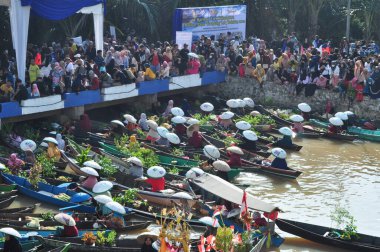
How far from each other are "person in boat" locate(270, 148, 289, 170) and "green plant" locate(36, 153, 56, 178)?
646 cm

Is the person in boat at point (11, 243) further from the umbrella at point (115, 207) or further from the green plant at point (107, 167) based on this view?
the green plant at point (107, 167)

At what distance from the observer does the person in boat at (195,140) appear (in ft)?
86.8

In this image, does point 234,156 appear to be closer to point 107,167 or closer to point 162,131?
point 162,131

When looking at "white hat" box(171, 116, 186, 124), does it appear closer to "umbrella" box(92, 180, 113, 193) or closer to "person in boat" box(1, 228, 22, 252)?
"umbrella" box(92, 180, 113, 193)

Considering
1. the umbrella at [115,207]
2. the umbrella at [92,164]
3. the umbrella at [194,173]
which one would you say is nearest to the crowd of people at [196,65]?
the umbrella at [92,164]

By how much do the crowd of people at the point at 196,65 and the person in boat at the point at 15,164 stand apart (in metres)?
3.46

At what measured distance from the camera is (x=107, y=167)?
2278 centimetres

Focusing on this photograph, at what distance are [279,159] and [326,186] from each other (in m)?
1.55

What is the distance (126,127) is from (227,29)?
1038 cm

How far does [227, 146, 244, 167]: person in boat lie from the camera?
24469 mm

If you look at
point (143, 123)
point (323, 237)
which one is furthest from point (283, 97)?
point (323, 237)

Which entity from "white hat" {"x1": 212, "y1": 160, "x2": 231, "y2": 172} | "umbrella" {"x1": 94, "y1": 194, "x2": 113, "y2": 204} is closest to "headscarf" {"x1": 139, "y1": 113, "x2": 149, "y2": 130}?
"white hat" {"x1": 212, "y1": 160, "x2": 231, "y2": 172}

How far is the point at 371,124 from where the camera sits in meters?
31.2

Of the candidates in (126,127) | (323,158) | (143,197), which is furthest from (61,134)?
(323,158)
